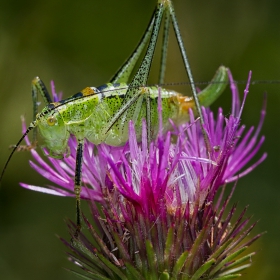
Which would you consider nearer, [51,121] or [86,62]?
[51,121]

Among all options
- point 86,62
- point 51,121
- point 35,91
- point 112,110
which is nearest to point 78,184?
point 51,121

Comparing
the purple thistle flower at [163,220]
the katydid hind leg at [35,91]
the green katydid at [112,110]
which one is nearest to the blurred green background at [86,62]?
the katydid hind leg at [35,91]

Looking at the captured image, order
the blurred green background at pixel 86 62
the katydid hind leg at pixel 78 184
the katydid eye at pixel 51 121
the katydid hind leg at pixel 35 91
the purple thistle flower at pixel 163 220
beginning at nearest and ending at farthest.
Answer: the purple thistle flower at pixel 163 220 → the katydid hind leg at pixel 78 184 → the katydid eye at pixel 51 121 → the katydid hind leg at pixel 35 91 → the blurred green background at pixel 86 62

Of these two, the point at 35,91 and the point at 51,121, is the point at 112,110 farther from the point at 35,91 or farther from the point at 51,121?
the point at 35,91

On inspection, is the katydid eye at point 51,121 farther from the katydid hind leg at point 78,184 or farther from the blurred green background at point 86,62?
the blurred green background at point 86,62

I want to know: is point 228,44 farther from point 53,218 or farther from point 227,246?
point 227,246

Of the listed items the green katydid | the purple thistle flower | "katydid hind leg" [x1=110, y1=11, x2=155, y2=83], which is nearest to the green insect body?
the green katydid

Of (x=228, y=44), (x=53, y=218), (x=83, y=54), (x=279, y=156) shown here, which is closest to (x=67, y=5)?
(x=83, y=54)
